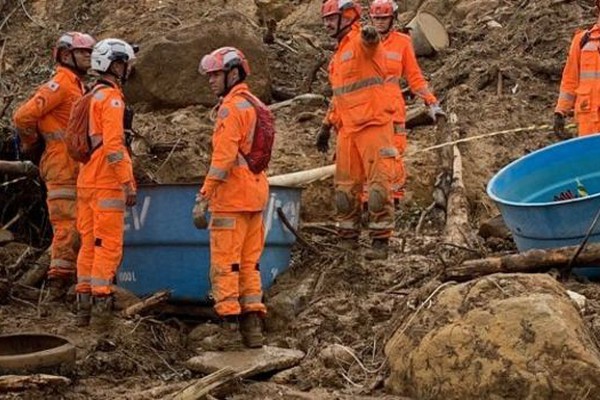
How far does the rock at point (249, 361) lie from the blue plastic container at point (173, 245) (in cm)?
85

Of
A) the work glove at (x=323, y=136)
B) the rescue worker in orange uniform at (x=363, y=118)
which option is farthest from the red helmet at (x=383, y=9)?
the rescue worker in orange uniform at (x=363, y=118)

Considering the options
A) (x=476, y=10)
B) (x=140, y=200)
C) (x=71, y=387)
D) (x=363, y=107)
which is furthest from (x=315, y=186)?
(x=476, y=10)

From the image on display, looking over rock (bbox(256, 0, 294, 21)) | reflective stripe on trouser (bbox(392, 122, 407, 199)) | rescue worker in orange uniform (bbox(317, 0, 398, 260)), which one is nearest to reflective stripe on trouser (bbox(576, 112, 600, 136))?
reflective stripe on trouser (bbox(392, 122, 407, 199))

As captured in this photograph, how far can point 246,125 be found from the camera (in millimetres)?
7348

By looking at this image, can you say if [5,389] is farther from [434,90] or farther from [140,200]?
[434,90]

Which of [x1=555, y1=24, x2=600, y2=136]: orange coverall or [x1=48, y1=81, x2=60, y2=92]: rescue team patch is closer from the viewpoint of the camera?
[x1=48, y1=81, x2=60, y2=92]: rescue team patch

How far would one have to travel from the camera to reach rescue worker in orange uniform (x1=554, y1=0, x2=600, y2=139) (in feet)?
30.0

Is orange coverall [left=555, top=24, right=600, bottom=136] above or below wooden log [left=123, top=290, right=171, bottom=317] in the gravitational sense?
above

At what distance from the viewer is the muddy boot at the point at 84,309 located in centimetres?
802

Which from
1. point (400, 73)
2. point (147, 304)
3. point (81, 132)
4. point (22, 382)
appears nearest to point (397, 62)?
point (400, 73)

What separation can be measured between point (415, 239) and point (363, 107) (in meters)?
1.50

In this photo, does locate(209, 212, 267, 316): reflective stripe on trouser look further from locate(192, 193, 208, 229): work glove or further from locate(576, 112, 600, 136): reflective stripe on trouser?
locate(576, 112, 600, 136): reflective stripe on trouser

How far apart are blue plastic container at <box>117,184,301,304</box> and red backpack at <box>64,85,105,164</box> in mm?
479

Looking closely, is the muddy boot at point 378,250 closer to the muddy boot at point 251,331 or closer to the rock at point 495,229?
the rock at point 495,229
